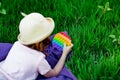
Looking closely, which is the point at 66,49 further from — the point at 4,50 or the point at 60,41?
the point at 4,50

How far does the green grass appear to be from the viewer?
392cm

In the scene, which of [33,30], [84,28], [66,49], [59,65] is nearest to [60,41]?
[66,49]

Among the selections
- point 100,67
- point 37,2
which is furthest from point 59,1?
point 100,67

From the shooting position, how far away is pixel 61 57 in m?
3.79

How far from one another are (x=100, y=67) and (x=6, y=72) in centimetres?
75

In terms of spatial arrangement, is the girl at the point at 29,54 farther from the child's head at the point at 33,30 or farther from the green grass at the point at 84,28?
the green grass at the point at 84,28

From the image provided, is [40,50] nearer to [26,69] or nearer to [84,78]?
[26,69]

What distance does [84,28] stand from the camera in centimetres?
432

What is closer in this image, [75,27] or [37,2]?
[75,27]

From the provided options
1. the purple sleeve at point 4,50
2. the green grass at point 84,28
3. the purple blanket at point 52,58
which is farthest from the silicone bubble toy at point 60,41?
the purple sleeve at point 4,50

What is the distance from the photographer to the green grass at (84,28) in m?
3.92

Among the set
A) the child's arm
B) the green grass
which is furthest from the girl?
the green grass

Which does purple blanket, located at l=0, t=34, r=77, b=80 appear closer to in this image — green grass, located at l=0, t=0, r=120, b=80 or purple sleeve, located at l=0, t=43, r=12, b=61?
purple sleeve, located at l=0, t=43, r=12, b=61

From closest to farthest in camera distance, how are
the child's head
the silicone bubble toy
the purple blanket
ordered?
the child's head, the purple blanket, the silicone bubble toy
